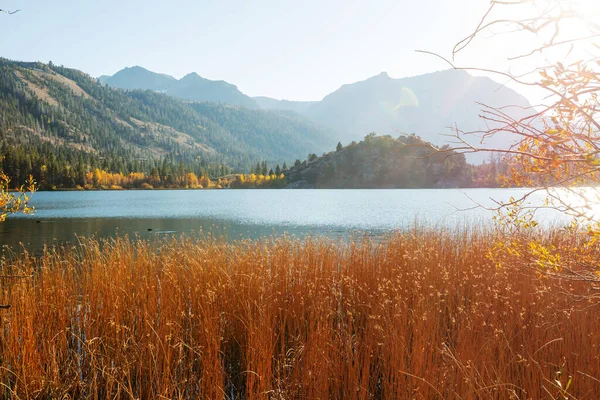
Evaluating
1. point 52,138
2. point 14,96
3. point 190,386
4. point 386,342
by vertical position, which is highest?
point 14,96

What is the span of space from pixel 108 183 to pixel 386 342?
106 metres

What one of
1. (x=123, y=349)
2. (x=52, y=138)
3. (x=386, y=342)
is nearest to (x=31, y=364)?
(x=123, y=349)

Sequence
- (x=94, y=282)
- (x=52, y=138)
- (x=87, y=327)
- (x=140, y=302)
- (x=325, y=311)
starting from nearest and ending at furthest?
1. (x=325, y=311)
2. (x=87, y=327)
3. (x=140, y=302)
4. (x=94, y=282)
5. (x=52, y=138)

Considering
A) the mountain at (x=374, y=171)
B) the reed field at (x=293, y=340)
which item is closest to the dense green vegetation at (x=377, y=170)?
the mountain at (x=374, y=171)

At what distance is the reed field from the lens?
123 inches

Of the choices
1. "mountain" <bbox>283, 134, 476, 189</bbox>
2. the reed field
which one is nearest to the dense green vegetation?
"mountain" <bbox>283, 134, 476, 189</bbox>

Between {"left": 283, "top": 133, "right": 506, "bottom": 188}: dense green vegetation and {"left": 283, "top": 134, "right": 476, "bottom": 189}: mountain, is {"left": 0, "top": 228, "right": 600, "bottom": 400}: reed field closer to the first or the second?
{"left": 283, "top": 133, "right": 506, "bottom": 188}: dense green vegetation

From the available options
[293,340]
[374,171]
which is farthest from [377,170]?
[293,340]

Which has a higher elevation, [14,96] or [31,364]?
[14,96]

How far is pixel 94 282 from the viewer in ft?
17.0

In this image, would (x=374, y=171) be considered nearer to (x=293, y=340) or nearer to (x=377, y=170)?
(x=377, y=170)

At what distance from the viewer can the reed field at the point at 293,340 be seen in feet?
10.3

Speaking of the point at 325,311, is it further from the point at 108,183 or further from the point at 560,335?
the point at 108,183

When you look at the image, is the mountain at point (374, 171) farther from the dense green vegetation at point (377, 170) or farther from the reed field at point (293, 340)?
the reed field at point (293, 340)
